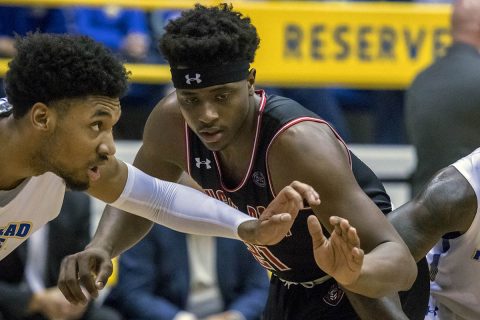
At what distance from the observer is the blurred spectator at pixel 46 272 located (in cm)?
618

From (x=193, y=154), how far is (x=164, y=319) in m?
2.14

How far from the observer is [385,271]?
147 inches

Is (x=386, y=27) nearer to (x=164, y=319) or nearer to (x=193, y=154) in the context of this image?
(x=164, y=319)

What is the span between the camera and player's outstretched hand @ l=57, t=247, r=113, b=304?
4.16 meters

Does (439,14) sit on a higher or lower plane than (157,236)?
higher

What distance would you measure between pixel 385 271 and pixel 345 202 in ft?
0.93

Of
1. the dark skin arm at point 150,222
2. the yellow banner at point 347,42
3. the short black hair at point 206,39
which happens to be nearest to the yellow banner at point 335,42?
the yellow banner at point 347,42

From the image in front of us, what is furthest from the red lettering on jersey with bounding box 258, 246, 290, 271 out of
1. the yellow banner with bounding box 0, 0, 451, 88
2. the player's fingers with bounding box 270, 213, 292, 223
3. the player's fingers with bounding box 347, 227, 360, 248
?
the yellow banner with bounding box 0, 0, 451, 88

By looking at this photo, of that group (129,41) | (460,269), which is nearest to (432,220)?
(460,269)

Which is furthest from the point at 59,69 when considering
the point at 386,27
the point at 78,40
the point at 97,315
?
the point at 386,27

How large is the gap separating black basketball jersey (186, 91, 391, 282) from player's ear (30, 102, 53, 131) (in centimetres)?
75

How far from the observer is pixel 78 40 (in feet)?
12.6

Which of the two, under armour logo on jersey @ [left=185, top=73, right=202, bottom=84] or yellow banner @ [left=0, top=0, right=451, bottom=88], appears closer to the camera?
under armour logo on jersey @ [left=185, top=73, right=202, bottom=84]

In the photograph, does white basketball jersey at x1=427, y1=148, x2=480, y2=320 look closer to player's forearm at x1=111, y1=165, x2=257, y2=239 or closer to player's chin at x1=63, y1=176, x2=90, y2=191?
player's forearm at x1=111, y1=165, x2=257, y2=239
